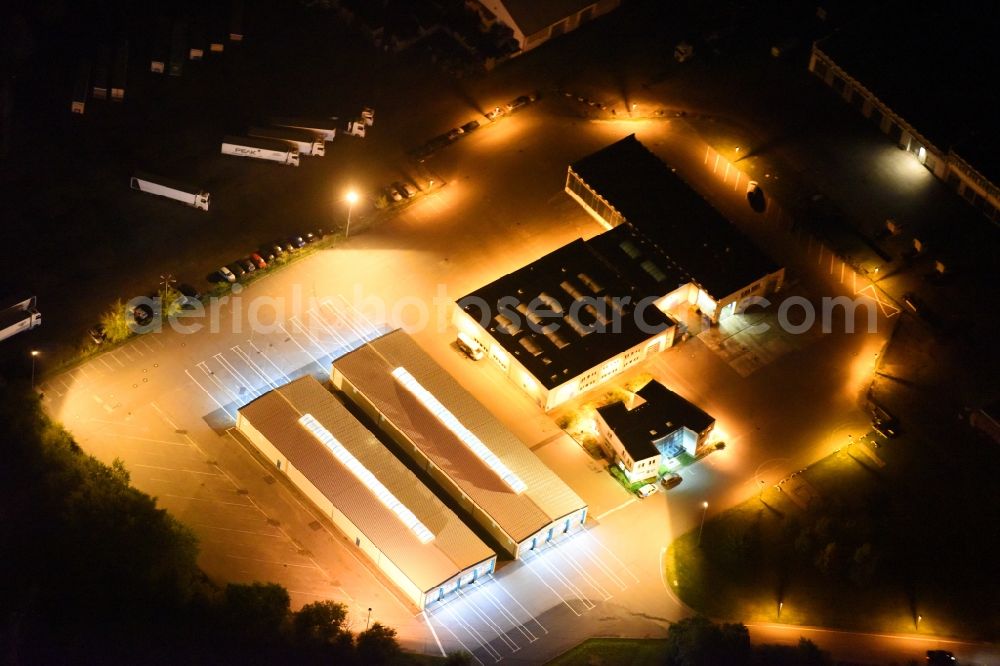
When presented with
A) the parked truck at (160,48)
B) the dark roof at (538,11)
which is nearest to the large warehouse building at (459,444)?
the parked truck at (160,48)

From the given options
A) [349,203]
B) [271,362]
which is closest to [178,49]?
[349,203]

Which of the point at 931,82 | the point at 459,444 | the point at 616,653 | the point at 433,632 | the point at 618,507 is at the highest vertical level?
the point at 931,82

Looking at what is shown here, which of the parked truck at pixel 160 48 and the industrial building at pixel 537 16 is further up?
the industrial building at pixel 537 16

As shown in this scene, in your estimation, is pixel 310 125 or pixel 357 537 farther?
pixel 310 125

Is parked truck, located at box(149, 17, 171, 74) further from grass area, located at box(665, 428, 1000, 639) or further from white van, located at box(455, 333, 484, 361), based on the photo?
grass area, located at box(665, 428, 1000, 639)

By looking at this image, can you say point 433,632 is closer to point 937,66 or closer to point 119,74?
point 119,74

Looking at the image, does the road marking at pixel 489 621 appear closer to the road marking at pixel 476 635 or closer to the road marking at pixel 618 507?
the road marking at pixel 476 635
